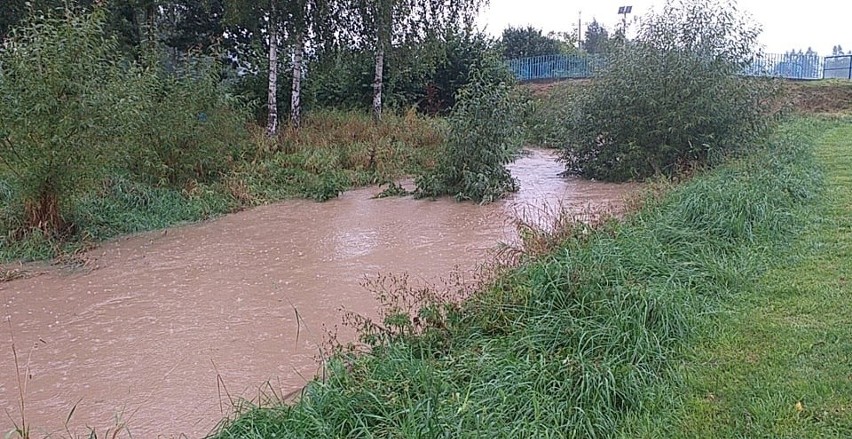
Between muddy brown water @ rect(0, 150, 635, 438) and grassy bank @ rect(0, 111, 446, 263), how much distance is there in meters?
0.47

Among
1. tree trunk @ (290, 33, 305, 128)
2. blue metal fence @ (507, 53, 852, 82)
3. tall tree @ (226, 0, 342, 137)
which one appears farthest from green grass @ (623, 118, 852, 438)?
blue metal fence @ (507, 53, 852, 82)

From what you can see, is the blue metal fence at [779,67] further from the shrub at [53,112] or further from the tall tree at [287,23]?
the shrub at [53,112]

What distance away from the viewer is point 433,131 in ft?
53.3

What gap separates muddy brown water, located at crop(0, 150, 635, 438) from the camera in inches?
158

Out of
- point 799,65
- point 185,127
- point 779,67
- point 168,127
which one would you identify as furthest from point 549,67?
point 168,127

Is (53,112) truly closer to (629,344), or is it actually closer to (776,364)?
(629,344)

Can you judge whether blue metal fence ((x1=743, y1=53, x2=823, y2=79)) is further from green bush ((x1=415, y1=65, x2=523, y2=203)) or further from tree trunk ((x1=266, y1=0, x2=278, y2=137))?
tree trunk ((x1=266, y1=0, x2=278, y2=137))

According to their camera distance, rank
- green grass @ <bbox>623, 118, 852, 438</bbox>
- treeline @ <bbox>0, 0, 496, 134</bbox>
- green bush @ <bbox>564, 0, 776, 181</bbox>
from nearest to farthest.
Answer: green grass @ <bbox>623, 118, 852, 438</bbox> < green bush @ <bbox>564, 0, 776, 181</bbox> < treeline @ <bbox>0, 0, 496, 134</bbox>

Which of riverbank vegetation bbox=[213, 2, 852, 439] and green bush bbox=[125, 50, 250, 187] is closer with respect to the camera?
riverbank vegetation bbox=[213, 2, 852, 439]

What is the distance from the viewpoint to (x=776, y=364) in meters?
3.48

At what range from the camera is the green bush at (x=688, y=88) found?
10602 millimetres

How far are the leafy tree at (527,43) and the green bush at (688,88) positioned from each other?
72.4 feet

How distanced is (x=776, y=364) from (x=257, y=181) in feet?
31.1

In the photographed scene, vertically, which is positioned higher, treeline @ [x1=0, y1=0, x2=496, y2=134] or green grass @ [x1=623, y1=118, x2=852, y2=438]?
treeline @ [x1=0, y1=0, x2=496, y2=134]
